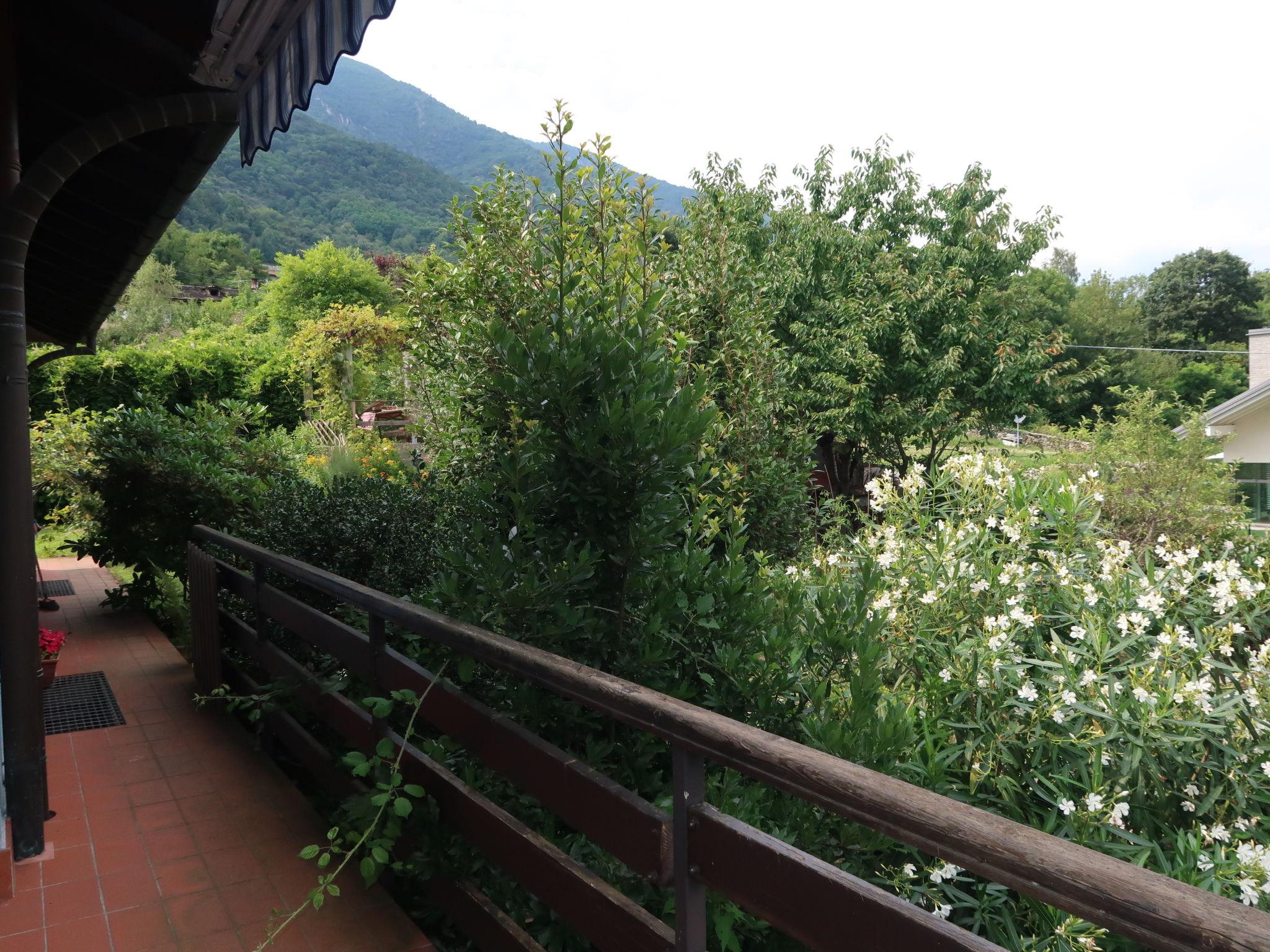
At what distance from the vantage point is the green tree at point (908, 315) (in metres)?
17.6

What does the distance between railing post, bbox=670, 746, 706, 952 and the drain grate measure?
3.88 metres

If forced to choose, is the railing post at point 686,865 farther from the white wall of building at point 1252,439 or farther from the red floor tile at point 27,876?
the white wall of building at point 1252,439

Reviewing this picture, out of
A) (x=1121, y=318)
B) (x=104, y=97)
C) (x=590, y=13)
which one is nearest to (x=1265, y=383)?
(x=104, y=97)

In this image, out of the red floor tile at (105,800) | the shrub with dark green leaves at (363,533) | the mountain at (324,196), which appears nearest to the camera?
the red floor tile at (105,800)

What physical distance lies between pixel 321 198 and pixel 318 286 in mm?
27607

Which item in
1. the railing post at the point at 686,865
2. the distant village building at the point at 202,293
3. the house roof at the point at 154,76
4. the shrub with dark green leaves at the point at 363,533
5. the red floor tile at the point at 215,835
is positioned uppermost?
the distant village building at the point at 202,293

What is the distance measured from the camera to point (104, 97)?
13.3ft

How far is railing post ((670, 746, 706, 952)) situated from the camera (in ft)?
4.73

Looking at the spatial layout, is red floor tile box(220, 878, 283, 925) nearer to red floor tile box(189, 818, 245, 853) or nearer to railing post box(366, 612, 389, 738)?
red floor tile box(189, 818, 245, 853)

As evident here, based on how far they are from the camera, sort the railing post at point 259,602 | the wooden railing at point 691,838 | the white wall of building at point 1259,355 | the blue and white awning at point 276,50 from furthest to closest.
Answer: the white wall of building at point 1259,355 < the railing post at point 259,602 < the blue and white awning at point 276,50 < the wooden railing at point 691,838

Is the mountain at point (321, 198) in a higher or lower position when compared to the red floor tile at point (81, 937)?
higher

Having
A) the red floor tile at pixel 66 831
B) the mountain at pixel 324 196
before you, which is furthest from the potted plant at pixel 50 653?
the mountain at pixel 324 196

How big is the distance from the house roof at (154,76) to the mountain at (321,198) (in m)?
58.9

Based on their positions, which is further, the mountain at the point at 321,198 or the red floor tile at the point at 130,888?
the mountain at the point at 321,198
